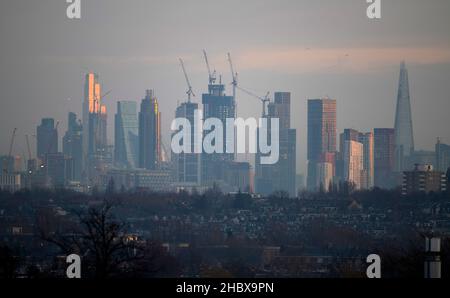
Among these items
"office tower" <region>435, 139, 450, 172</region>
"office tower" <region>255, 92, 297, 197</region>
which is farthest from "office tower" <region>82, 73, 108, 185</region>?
"office tower" <region>435, 139, 450, 172</region>

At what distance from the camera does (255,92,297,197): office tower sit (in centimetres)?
6099

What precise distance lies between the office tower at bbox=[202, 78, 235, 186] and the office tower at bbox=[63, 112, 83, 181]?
7.25 metres

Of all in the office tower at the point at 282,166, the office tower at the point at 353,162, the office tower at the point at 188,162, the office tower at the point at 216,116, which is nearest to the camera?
the office tower at the point at 353,162

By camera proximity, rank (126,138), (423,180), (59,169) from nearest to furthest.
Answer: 1. (423,180)
2. (59,169)
3. (126,138)

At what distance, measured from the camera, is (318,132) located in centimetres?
6319

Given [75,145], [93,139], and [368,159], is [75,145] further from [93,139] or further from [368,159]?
[368,159]

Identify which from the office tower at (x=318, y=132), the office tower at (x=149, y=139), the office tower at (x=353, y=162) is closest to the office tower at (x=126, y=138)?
the office tower at (x=149, y=139)

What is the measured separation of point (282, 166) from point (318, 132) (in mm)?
2759

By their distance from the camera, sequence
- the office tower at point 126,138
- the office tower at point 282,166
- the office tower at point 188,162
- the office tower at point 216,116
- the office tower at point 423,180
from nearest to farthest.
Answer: the office tower at point 423,180
the office tower at point 282,166
the office tower at point 126,138
the office tower at point 188,162
the office tower at point 216,116

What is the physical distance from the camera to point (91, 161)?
64.4 m

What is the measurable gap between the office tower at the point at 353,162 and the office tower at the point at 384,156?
83 cm

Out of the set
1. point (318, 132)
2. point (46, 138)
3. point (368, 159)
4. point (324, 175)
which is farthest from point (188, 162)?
point (46, 138)

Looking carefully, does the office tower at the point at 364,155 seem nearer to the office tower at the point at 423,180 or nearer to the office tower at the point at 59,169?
the office tower at the point at 423,180

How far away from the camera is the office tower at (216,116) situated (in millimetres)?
69750
